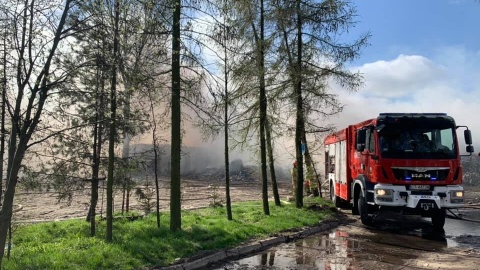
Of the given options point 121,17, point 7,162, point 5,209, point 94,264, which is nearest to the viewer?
point 5,209

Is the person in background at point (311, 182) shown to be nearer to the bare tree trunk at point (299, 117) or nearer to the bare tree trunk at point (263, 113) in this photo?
the bare tree trunk at point (299, 117)

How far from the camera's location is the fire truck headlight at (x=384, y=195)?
11.5m

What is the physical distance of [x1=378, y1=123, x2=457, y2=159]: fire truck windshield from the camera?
38.3 ft

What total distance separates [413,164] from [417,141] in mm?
672

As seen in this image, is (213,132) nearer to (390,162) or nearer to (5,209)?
(390,162)

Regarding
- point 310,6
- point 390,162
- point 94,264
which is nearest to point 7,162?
point 94,264

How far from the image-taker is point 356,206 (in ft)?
48.3

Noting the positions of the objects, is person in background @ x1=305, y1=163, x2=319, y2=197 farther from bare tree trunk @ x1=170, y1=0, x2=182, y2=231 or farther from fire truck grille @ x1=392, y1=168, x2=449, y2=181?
bare tree trunk @ x1=170, y1=0, x2=182, y2=231

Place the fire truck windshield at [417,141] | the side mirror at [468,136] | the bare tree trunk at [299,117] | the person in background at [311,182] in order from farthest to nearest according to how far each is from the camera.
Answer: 1. the person in background at [311,182]
2. the bare tree trunk at [299,117]
3. the side mirror at [468,136]
4. the fire truck windshield at [417,141]

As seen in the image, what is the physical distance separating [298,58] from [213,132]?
4.45 metres

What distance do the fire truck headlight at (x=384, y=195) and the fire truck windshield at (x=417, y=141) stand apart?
0.93 m

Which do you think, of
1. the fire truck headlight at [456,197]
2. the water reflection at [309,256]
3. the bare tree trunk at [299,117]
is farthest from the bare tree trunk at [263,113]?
the fire truck headlight at [456,197]

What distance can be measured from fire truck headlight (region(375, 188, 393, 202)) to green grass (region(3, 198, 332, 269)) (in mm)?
2088

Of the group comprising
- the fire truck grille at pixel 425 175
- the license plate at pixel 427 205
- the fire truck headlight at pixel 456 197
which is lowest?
the license plate at pixel 427 205
